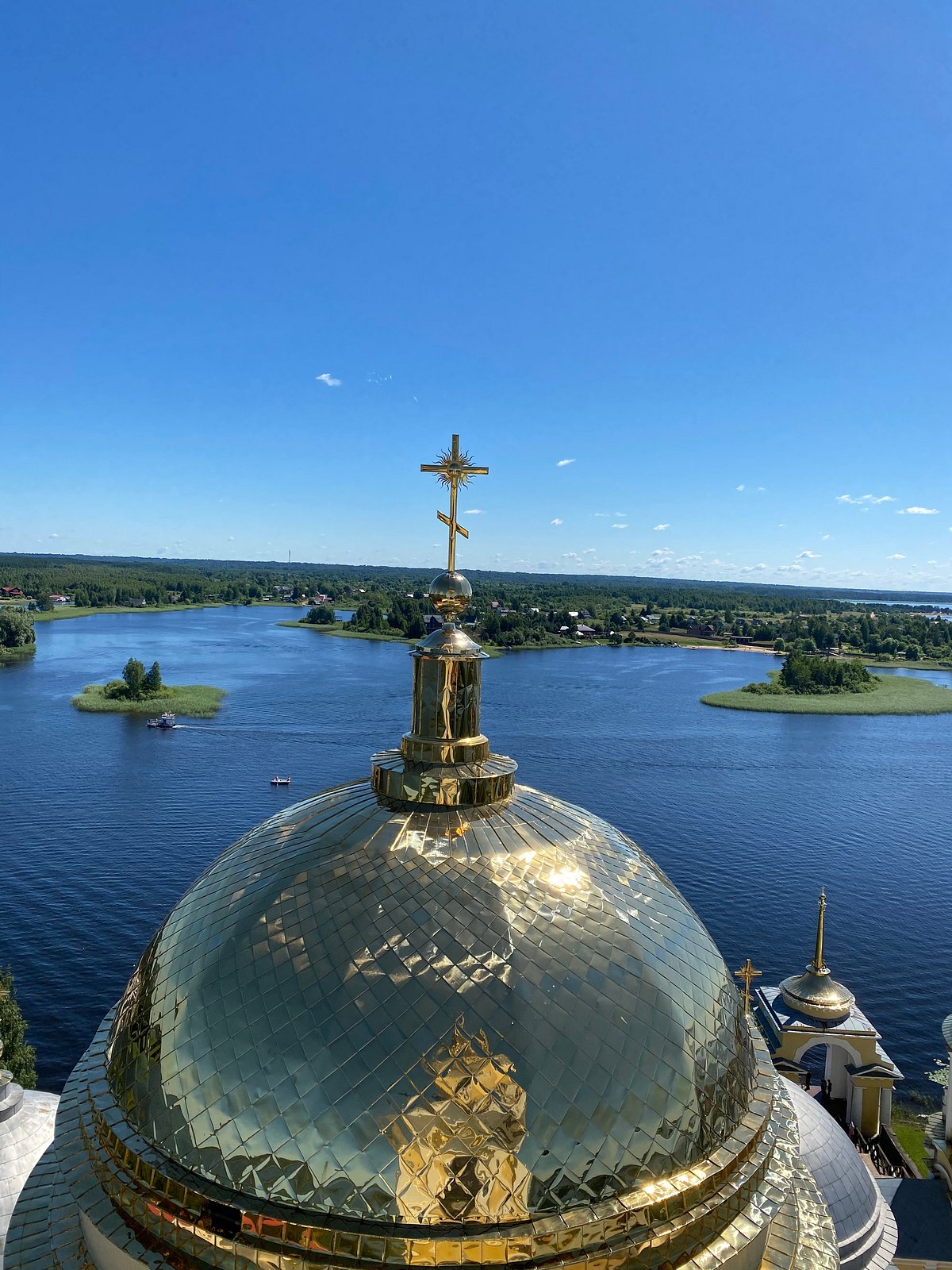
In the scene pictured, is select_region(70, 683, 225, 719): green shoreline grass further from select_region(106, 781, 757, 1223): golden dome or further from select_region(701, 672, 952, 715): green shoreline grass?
select_region(106, 781, 757, 1223): golden dome

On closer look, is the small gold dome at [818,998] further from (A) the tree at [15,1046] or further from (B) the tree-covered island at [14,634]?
(B) the tree-covered island at [14,634]

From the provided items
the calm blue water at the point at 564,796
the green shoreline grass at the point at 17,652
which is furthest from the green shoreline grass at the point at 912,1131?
the green shoreline grass at the point at 17,652

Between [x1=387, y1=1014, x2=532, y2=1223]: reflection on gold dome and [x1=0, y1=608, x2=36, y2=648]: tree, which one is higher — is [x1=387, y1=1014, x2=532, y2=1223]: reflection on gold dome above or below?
above

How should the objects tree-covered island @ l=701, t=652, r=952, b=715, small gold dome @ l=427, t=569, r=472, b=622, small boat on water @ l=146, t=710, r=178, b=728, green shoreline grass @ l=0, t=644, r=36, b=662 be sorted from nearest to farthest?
small gold dome @ l=427, t=569, r=472, b=622 < small boat on water @ l=146, t=710, r=178, b=728 < tree-covered island @ l=701, t=652, r=952, b=715 < green shoreline grass @ l=0, t=644, r=36, b=662

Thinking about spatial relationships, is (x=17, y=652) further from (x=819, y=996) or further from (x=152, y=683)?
(x=819, y=996)

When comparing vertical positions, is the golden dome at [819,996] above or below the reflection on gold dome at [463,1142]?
below

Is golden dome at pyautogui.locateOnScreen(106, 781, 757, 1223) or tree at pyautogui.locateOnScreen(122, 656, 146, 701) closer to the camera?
golden dome at pyautogui.locateOnScreen(106, 781, 757, 1223)

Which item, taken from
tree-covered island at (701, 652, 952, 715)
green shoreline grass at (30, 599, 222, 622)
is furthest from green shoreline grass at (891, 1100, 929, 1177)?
green shoreline grass at (30, 599, 222, 622)
